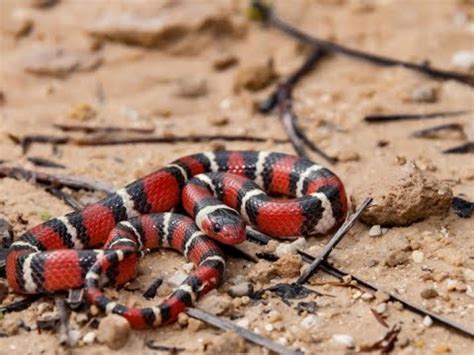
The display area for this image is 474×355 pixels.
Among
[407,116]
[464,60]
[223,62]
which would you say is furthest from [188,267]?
[464,60]

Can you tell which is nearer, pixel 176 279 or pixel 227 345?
pixel 227 345

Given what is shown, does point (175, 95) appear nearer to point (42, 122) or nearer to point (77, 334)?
point (42, 122)

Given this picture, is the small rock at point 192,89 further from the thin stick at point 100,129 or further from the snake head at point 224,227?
the snake head at point 224,227

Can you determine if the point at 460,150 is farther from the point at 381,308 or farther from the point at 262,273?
the point at 262,273

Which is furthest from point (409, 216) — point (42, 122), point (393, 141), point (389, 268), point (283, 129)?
point (42, 122)

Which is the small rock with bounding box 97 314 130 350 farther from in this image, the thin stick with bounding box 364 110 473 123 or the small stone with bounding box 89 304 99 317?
the thin stick with bounding box 364 110 473 123

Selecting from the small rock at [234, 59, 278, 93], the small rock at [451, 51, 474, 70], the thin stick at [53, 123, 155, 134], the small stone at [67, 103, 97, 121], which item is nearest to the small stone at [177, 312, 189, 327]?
the thin stick at [53, 123, 155, 134]
